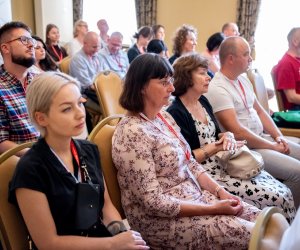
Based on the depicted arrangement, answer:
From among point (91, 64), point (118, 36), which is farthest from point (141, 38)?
point (91, 64)

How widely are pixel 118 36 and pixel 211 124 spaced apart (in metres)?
3.10

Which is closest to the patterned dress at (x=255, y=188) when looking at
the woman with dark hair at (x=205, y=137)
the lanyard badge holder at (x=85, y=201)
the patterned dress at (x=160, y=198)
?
the woman with dark hair at (x=205, y=137)

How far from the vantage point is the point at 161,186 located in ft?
5.47

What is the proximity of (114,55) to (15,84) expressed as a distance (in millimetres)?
3088

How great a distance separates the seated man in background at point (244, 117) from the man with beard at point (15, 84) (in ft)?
3.62

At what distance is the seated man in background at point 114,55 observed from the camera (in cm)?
506

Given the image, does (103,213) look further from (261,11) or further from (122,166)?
(261,11)

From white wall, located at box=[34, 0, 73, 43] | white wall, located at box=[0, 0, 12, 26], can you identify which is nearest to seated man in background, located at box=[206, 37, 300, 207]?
white wall, located at box=[0, 0, 12, 26]

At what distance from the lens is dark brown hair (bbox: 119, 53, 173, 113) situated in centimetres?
172

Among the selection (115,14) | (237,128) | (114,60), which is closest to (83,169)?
(237,128)

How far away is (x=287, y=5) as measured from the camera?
7.21m

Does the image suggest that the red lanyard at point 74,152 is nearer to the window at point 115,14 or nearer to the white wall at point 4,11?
the white wall at point 4,11

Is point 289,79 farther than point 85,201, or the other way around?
point 289,79

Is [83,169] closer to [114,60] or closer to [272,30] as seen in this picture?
[114,60]
